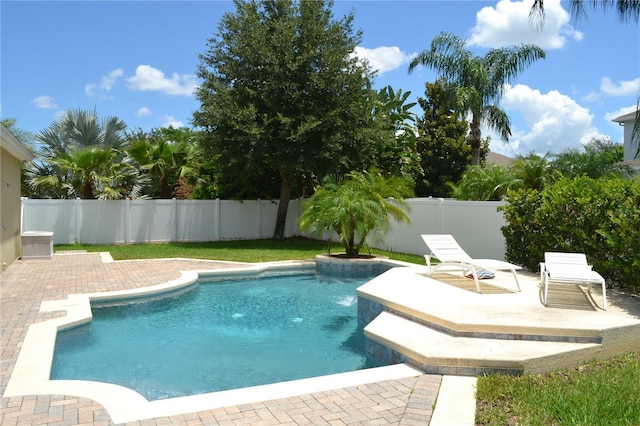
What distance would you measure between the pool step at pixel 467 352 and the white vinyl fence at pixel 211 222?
757 cm

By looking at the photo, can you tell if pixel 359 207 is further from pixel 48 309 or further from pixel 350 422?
pixel 350 422

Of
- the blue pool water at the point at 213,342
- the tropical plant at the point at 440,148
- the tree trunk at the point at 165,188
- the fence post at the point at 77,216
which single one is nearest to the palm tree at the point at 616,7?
the blue pool water at the point at 213,342

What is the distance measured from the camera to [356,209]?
13961mm

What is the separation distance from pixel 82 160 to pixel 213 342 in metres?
13.7

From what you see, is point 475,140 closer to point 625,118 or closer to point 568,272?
point 625,118

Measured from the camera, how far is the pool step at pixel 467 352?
204 inches

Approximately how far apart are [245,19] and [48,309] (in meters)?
14.7

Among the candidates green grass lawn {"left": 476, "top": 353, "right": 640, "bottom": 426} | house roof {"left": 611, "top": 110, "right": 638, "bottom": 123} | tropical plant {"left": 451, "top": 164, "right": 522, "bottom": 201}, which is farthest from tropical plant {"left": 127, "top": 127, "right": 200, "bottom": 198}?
house roof {"left": 611, "top": 110, "right": 638, "bottom": 123}

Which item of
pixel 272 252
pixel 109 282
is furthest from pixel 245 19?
pixel 109 282

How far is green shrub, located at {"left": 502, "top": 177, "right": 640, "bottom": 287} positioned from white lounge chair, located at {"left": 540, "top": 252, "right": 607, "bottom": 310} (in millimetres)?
602

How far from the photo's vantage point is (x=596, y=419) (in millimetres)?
3902

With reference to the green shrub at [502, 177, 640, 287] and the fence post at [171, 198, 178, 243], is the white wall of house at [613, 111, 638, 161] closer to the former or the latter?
the green shrub at [502, 177, 640, 287]

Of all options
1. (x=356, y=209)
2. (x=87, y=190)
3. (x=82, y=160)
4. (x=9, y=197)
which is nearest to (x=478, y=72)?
(x=356, y=209)

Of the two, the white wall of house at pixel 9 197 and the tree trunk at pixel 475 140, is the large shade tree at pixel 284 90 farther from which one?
the tree trunk at pixel 475 140
